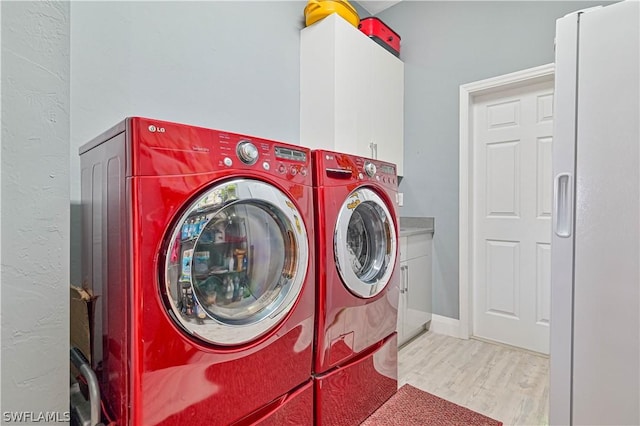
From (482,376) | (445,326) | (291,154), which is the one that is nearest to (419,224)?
(445,326)

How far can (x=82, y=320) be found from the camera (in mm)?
1131

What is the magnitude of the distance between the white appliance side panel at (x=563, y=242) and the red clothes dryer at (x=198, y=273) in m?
0.84

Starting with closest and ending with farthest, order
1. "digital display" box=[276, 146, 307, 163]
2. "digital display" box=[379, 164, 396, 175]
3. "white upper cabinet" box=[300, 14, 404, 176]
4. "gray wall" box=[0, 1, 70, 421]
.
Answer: "gray wall" box=[0, 1, 70, 421] < "digital display" box=[276, 146, 307, 163] < "digital display" box=[379, 164, 396, 175] < "white upper cabinet" box=[300, 14, 404, 176]

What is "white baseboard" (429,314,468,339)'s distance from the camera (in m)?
2.64

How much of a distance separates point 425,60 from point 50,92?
2.76 meters

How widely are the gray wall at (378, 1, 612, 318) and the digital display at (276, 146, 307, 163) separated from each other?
5.96ft

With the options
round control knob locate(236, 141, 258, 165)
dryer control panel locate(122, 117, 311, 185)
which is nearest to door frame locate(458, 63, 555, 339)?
dryer control panel locate(122, 117, 311, 185)

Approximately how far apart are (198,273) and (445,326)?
2.30 meters

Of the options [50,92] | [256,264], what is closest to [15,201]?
[50,92]

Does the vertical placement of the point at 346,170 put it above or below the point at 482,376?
above

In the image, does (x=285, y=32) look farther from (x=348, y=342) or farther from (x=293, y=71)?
(x=348, y=342)

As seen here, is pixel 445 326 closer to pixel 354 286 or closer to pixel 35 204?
pixel 354 286

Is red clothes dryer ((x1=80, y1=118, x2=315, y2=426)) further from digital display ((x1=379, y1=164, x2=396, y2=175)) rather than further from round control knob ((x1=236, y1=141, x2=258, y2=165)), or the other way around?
digital display ((x1=379, y1=164, x2=396, y2=175))

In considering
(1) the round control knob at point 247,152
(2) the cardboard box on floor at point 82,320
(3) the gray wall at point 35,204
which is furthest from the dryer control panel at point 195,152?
(2) the cardboard box on floor at point 82,320
